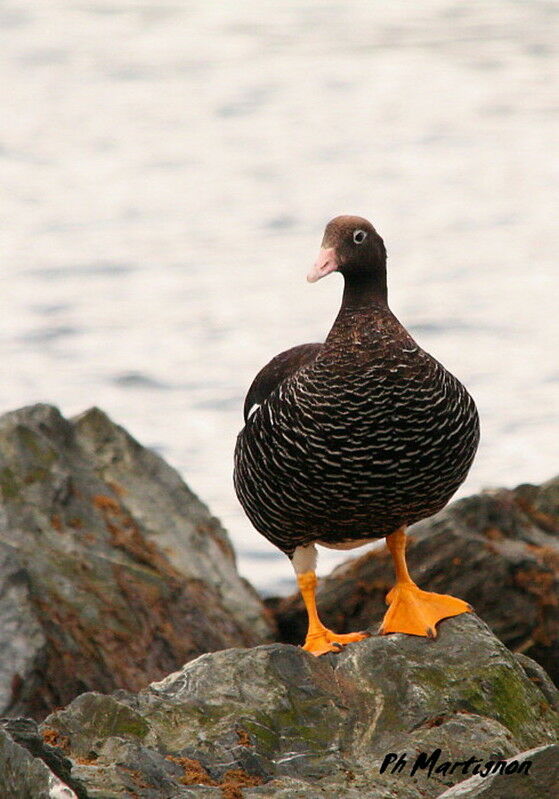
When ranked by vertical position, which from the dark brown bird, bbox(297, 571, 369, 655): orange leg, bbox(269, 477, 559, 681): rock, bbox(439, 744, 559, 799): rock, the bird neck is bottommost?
bbox(269, 477, 559, 681): rock

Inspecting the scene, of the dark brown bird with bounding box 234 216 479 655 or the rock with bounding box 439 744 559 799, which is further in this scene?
the dark brown bird with bounding box 234 216 479 655

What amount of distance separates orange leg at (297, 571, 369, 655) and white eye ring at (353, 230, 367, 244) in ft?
5.88

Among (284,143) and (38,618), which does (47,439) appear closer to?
(38,618)

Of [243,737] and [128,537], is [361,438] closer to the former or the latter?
[243,737]

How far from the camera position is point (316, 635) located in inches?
339

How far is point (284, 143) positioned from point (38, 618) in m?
20.1

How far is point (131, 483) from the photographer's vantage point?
11992 millimetres

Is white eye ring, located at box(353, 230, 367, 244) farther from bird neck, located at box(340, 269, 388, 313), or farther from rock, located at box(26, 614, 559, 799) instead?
rock, located at box(26, 614, 559, 799)

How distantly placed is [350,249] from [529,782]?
350 centimetres

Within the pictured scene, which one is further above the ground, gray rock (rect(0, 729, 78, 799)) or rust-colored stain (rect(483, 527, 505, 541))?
gray rock (rect(0, 729, 78, 799))

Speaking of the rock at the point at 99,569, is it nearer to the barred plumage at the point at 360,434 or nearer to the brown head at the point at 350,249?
the barred plumage at the point at 360,434

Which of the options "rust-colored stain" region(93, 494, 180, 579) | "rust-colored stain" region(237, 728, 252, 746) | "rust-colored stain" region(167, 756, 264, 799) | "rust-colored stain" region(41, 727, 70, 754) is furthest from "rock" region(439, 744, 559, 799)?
"rust-colored stain" region(93, 494, 180, 579)

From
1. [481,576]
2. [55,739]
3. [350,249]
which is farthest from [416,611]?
[481,576]

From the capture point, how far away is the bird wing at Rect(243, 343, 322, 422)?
29.6ft
